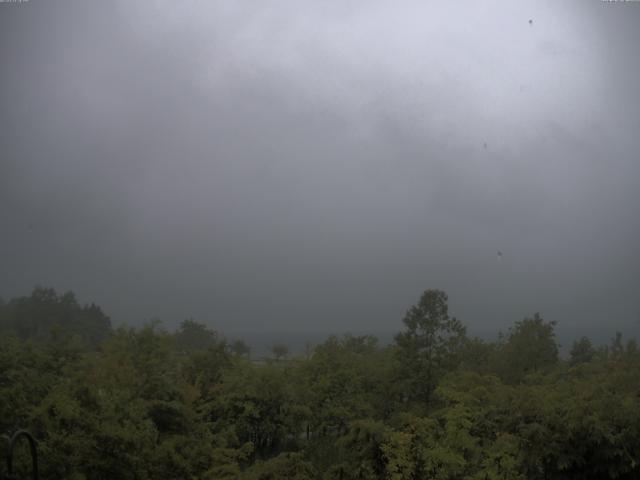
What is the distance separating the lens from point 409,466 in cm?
1129

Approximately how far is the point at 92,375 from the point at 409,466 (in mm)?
13732

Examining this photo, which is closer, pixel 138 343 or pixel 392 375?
pixel 138 343

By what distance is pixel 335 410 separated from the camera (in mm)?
23109

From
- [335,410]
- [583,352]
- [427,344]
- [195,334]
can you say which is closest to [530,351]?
[427,344]

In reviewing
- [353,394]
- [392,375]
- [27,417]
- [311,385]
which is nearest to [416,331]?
[392,375]

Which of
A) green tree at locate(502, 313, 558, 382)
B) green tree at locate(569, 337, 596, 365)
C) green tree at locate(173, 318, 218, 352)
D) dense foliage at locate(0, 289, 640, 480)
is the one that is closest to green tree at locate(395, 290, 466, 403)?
dense foliage at locate(0, 289, 640, 480)

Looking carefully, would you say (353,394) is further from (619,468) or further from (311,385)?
(619,468)

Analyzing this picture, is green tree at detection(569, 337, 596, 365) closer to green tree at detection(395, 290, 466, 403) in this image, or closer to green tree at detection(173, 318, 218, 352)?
green tree at detection(395, 290, 466, 403)

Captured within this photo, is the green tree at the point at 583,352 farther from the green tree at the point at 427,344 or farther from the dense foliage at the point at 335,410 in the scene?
the green tree at the point at 427,344

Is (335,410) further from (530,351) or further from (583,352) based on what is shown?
(583,352)

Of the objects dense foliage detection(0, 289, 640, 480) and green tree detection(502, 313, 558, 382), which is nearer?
dense foliage detection(0, 289, 640, 480)

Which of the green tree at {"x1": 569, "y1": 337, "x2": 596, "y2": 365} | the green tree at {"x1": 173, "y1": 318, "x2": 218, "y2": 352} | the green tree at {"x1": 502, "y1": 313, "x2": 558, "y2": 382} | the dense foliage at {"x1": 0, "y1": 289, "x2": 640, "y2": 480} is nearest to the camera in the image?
the dense foliage at {"x1": 0, "y1": 289, "x2": 640, "y2": 480}

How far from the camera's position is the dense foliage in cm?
1152

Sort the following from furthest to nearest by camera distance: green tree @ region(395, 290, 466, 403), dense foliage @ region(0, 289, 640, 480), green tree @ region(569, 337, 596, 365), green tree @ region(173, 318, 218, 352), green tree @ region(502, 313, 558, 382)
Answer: green tree @ region(173, 318, 218, 352) → green tree @ region(569, 337, 596, 365) → green tree @ region(502, 313, 558, 382) → green tree @ region(395, 290, 466, 403) → dense foliage @ region(0, 289, 640, 480)
